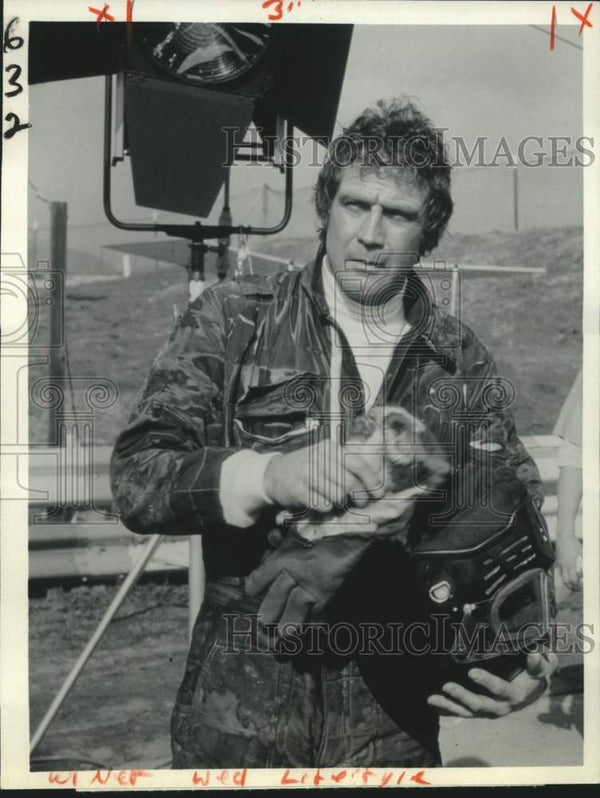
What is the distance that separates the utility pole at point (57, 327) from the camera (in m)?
1.83

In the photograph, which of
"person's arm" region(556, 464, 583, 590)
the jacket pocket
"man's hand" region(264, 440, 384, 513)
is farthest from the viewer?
"person's arm" region(556, 464, 583, 590)

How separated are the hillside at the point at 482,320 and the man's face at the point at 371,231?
3.1 inches

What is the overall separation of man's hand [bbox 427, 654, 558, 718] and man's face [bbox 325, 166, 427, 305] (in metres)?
0.77

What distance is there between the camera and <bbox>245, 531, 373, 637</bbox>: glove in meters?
1.62

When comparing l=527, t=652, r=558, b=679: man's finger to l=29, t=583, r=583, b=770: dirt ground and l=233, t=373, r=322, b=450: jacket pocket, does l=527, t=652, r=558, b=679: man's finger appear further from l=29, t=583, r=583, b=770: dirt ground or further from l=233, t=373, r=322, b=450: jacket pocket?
l=233, t=373, r=322, b=450: jacket pocket

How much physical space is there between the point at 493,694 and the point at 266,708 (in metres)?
0.45

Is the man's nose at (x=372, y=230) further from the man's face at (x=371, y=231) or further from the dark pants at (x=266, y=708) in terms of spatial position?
the dark pants at (x=266, y=708)

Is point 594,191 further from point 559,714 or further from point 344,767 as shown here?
point 344,767

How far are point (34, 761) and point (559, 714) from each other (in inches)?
43.6

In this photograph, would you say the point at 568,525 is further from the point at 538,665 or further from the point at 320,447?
the point at 320,447

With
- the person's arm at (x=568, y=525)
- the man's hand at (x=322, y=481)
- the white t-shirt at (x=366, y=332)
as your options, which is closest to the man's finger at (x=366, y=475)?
the man's hand at (x=322, y=481)

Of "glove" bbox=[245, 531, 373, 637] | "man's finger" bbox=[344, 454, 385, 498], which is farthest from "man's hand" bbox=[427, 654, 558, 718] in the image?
"man's finger" bbox=[344, 454, 385, 498]

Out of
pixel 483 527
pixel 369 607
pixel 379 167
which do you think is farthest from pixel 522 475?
pixel 379 167

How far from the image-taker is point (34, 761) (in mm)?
1871
